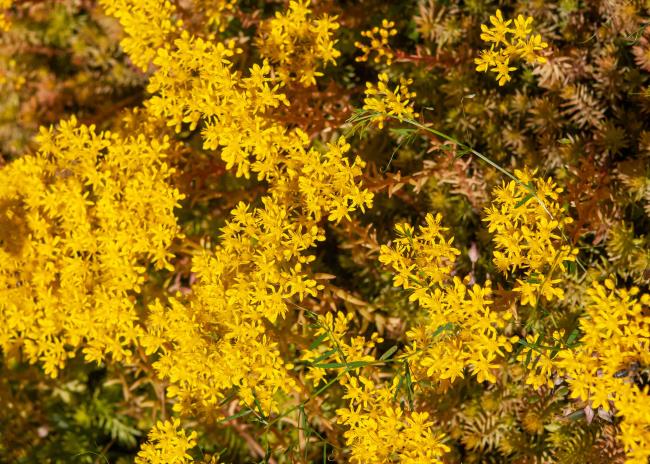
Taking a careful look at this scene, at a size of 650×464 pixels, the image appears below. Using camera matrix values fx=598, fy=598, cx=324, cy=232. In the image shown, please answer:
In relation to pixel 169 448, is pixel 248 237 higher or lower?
higher

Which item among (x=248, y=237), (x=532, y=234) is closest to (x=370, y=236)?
(x=248, y=237)

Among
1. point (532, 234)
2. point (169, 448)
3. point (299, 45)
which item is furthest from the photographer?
point (299, 45)

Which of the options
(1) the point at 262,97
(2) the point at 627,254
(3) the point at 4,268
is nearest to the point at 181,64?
(1) the point at 262,97

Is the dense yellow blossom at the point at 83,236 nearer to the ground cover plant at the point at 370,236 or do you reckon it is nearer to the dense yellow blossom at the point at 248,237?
the ground cover plant at the point at 370,236

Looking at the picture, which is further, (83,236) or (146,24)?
(83,236)

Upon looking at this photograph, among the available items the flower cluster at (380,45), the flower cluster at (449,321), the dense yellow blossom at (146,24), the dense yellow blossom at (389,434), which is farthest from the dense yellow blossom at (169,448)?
the flower cluster at (380,45)

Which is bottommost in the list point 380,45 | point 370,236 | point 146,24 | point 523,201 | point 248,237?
point 370,236

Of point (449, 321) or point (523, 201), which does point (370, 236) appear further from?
point (523, 201)
